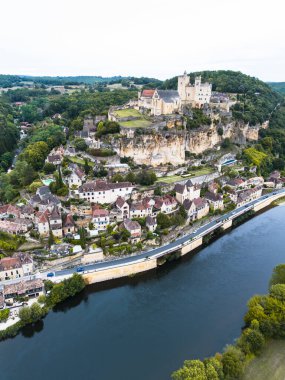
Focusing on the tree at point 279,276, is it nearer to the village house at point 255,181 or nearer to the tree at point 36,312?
the tree at point 36,312

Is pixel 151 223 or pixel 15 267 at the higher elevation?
pixel 151 223

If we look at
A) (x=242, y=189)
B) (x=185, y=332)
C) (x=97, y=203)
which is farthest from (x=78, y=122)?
(x=185, y=332)

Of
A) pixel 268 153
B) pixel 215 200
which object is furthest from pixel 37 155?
pixel 268 153

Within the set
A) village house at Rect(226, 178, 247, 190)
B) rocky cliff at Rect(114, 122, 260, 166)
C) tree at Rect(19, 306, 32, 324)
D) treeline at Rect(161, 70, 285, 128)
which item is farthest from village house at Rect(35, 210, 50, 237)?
treeline at Rect(161, 70, 285, 128)

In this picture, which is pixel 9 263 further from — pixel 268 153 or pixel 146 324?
pixel 268 153

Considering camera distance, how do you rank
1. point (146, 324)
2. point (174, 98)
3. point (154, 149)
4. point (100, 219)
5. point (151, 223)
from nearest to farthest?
point (146, 324) < point (100, 219) < point (151, 223) < point (154, 149) < point (174, 98)

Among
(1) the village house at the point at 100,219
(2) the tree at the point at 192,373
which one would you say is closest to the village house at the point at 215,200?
(1) the village house at the point at 100,219

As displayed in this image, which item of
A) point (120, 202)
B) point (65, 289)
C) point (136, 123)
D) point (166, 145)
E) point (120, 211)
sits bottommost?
point (65, 289)

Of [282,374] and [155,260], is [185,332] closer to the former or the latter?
[282,374]
